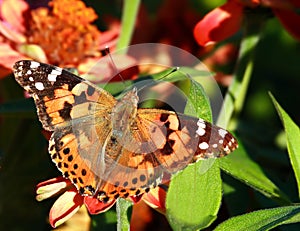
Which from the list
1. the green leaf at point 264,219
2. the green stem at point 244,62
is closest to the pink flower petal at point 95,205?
the green leaf at point 264,219

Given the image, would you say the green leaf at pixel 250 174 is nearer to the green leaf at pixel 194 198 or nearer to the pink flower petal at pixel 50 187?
the green leaf at pixel 194 198

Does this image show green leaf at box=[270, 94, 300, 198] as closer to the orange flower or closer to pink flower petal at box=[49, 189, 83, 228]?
pink flower petal at box=[49, 189, 83, 228]

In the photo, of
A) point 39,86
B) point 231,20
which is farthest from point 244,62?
point 39,86

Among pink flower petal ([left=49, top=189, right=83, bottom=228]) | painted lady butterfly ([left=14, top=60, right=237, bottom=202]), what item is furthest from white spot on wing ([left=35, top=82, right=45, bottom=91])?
pink flower petal ([left=49, top=189, right=83, bottom=228])

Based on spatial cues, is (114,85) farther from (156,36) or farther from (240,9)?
(156,36)

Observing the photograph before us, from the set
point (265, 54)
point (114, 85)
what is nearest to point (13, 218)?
point (114, 85)

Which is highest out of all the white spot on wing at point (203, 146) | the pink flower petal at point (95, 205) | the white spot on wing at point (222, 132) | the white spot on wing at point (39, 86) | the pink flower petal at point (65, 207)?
the white spot on wing at point (39, 86)

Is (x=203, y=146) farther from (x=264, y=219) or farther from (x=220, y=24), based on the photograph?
(x=220, y=24)
